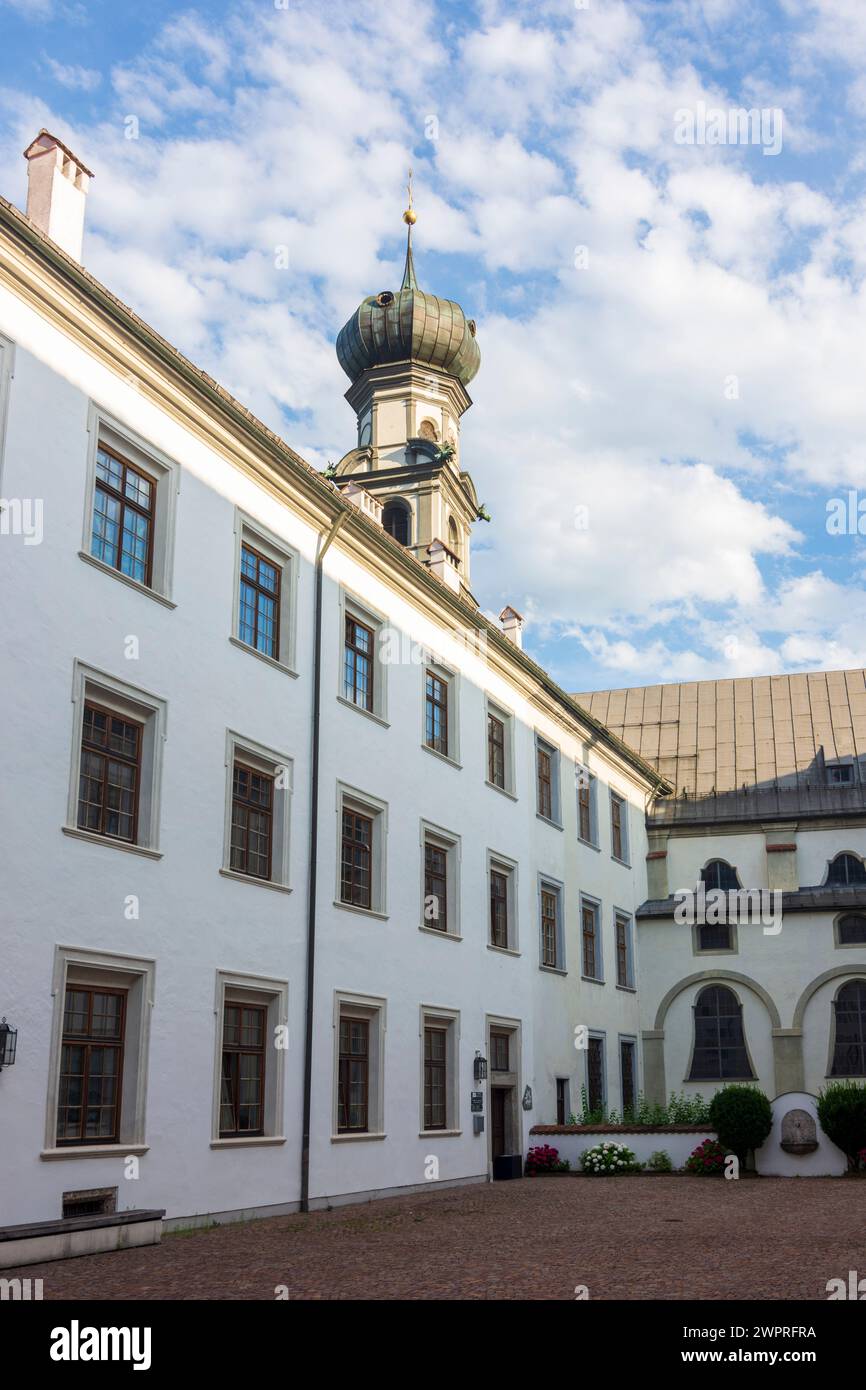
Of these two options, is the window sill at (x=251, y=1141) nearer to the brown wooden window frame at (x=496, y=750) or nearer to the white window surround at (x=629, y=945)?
the brown wooden window frame at (x=496, y=750)

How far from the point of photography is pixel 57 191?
57.7 ft

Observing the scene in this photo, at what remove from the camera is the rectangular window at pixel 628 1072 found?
1375 inches

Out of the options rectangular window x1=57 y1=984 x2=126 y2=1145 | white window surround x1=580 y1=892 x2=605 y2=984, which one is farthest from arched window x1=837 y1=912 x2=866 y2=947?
rectangular window x1=57 y1=984 x2=126 y2=1145

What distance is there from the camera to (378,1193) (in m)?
21.1

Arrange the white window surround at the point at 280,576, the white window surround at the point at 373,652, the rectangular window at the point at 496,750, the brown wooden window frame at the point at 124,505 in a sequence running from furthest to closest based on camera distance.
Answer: the rectangular window at the point at 496,750 < the white window surround at the point at 373,652 < the white window surround at the point at 280,576 < the brown wooden window frame at the point at 124,505

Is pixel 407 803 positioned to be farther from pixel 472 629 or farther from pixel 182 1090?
pixel 182 1090

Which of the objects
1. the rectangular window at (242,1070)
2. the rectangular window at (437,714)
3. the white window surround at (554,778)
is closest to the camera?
the rectangular window at (242,1070)

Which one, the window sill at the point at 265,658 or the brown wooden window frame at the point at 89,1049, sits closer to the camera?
the brown wooden window frame at the point at 89,1049

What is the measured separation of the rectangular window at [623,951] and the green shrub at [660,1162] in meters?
8.97

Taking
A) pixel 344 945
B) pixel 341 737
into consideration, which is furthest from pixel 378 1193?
pixel 341 737

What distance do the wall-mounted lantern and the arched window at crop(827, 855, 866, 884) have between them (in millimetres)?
28718

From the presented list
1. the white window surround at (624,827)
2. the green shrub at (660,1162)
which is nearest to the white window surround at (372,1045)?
the green shrub at (660,1162)

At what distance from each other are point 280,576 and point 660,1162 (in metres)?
14.3

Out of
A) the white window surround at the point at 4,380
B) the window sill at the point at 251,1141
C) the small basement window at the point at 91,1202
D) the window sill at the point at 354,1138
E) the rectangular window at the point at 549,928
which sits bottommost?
the small basement window at the point at 91,1202
